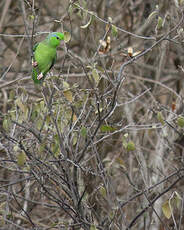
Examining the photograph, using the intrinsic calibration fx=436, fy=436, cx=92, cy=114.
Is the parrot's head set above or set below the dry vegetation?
above

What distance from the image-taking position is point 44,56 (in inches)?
103

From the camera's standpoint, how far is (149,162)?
465 cm

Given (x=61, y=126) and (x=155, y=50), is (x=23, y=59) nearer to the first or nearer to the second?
(x=155, y=50)

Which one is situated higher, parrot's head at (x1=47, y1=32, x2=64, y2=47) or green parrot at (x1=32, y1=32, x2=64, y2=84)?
parrot's head at (x1=47, y1=32, x2=64, y2=47)

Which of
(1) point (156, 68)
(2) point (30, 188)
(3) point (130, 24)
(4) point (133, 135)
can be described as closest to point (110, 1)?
(3) point (130, 24)

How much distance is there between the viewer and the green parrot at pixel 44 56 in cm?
257

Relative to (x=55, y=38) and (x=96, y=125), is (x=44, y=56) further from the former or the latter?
(x=96, y=125)

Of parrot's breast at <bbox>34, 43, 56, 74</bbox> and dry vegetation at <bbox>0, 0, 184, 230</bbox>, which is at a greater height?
parrot's breast at <bbox>34, 43, 56, 74</bbox>

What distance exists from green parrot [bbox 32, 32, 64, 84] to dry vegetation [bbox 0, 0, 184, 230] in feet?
0.25

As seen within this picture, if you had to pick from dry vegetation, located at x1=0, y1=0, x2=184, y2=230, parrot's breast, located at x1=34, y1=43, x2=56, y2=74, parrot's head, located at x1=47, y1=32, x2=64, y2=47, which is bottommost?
dry vegetation, located at x1=0, y1=0, x2=184, y2=230

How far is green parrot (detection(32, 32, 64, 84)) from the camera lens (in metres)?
2.57

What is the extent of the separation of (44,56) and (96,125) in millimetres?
800

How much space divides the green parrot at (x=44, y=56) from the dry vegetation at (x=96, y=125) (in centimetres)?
8

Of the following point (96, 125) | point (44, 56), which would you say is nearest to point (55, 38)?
point (44, 56)
